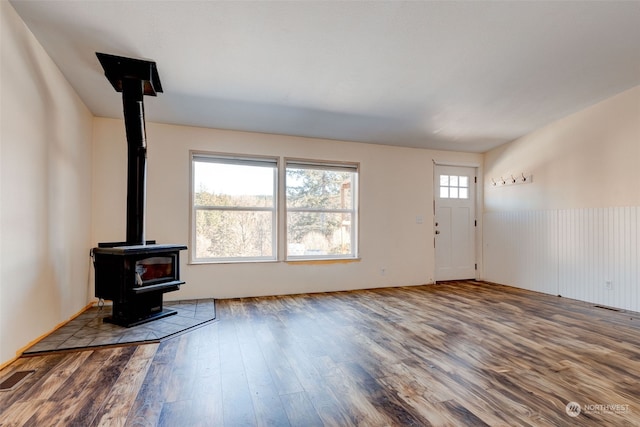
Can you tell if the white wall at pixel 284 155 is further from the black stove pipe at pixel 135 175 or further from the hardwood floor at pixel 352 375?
the hardwood floor at pixel 352 375

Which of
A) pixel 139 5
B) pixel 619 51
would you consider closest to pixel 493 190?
pixel 619 51

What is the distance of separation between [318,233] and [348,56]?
264 cm

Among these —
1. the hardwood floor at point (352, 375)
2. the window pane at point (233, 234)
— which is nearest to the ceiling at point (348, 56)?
the window pane at point (233, 234)

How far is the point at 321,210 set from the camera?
4762 millimetres

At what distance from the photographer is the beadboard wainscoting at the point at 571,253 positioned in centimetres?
368

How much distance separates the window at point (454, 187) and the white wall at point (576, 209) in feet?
1.60

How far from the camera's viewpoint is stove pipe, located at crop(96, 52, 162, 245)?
278cm

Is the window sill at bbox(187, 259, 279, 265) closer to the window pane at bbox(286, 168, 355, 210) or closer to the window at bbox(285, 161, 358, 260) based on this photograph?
the window at bbox(285, 161, 358, 260)

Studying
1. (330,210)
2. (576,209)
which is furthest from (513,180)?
(330,210)

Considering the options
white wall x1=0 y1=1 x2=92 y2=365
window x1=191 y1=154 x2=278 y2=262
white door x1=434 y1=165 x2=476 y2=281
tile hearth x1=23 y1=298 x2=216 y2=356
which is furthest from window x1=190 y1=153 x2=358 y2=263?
white door x1=434 y1=165 x2=476 y2=281

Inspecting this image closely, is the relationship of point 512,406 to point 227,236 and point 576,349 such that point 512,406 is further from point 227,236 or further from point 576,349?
point 227,236

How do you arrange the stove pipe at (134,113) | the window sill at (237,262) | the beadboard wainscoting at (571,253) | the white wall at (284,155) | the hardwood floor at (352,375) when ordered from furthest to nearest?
1. the window sill at (237,262)
2. the white wall at (284,155)
3. the beadboard wainscoting at (571,253)
4. the stove pipe at (134,113)
5. the hardwood floor at (352,375)

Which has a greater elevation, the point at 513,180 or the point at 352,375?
the point at 513,180

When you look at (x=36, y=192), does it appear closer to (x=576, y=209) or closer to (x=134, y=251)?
(x=134, y=251)
